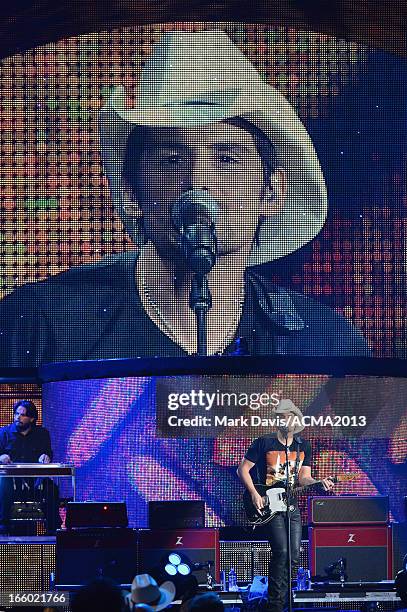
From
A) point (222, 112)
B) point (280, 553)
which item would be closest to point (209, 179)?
point (222, 112)

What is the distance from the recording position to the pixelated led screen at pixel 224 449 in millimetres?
9641

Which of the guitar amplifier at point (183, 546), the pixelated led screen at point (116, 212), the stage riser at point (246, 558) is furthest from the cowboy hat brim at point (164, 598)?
the pixelated led screen at point (116, 212)

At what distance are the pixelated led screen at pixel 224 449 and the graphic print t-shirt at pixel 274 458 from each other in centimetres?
56

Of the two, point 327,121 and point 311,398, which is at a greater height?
point 327,121

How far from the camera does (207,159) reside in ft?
42.9

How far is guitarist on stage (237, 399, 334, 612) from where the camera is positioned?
27.9ft

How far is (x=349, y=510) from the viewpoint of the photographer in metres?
8.89

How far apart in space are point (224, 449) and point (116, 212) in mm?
4108

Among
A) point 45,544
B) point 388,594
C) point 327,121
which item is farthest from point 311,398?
point 327,121

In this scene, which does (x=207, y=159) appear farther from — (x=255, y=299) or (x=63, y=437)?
(x=63, y=437)

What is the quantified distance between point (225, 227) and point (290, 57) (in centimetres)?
A: 186

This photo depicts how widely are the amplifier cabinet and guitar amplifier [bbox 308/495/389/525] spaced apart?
0.05 m

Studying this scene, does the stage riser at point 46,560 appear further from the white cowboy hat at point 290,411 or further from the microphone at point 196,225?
the microphone at point 196,225

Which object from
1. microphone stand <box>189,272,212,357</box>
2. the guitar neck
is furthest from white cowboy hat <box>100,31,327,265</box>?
the guitar neck
